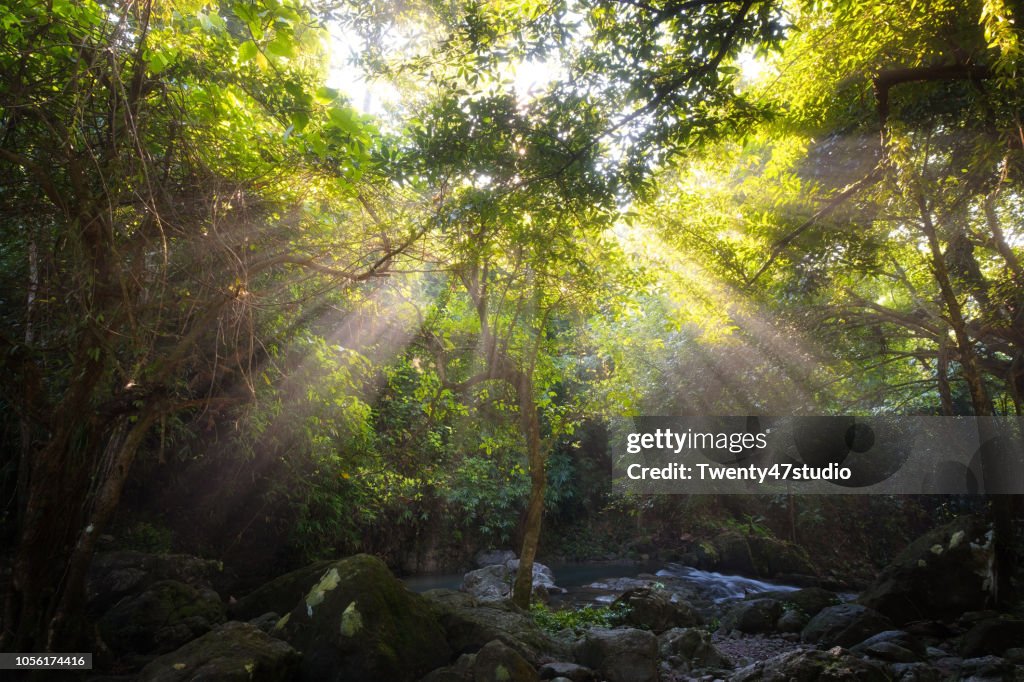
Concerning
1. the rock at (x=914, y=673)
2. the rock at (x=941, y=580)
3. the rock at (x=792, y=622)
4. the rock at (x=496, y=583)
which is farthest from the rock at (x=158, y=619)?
the rock at (x=941, y=580)

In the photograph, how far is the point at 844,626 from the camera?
22.3ft

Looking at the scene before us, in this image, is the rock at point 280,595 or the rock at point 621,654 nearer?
the rock at point 621,654

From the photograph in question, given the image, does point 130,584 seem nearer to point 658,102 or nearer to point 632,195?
point 632,195

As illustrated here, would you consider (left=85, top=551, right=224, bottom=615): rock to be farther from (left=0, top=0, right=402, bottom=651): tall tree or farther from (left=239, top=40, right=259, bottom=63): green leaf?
(left=239, top=40, right=259, bottom=63): green leaf

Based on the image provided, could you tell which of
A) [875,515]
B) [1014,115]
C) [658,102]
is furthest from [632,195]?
[875,515]

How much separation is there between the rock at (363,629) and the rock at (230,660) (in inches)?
10.6

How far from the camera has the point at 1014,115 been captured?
416 centimetres

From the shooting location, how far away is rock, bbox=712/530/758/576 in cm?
1373

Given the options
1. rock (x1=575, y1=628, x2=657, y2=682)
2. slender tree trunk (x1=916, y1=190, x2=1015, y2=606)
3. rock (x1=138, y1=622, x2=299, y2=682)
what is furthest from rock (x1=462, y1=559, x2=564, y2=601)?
slender tree trunk (x1=916, y1=190, x2=1015, y2=606)

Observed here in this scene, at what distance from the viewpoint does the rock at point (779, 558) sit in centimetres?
1315

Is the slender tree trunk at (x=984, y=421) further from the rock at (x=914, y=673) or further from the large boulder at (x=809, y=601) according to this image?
the rock at (x=914, y=673)

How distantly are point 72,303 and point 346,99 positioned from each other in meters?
2.67

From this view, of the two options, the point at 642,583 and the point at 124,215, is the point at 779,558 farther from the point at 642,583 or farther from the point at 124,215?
the point at 124,215

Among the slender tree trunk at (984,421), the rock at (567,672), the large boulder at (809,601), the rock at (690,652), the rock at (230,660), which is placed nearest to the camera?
the rock at (230,660)
